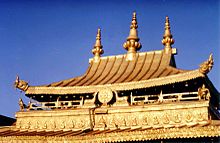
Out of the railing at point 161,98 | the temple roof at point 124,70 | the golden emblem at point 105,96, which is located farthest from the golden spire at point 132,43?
the golden emblem at point 105,96

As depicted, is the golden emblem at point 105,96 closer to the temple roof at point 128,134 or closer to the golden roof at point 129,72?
the golden roof at point 129,72

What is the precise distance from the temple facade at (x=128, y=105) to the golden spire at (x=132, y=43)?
0.18 metres

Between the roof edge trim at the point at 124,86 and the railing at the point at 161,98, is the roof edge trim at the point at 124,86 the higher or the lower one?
the higher one

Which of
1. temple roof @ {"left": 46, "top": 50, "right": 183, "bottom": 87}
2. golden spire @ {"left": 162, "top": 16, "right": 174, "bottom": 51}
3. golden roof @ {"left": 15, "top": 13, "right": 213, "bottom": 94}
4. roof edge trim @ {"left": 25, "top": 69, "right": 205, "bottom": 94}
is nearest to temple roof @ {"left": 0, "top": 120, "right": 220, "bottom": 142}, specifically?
roof edge trim @ {"left": 25, "top": 69, "right": 205, "bottom": 94}

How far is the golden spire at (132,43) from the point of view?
76.9ft

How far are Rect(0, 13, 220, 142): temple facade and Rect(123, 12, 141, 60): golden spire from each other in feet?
0.58

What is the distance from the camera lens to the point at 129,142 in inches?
675

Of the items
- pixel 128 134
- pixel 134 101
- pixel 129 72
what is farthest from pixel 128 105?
pixel 129 72

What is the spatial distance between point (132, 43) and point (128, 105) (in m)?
5.35

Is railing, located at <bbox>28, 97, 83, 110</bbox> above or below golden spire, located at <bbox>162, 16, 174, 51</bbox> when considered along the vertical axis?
below

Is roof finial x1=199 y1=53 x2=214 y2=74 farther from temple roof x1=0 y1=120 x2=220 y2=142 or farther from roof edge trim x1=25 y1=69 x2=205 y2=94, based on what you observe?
temple roof x1=0 y1=120 x2=220 y2=142

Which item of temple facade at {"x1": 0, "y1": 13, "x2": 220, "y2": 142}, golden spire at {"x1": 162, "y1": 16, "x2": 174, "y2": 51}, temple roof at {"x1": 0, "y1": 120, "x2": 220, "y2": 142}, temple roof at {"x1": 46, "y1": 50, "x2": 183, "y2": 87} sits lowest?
temple roof at {"x1": 0, "y1": 120, "x2": 220, "y2": 142}

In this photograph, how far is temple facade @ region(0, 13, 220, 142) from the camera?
56.0 ft

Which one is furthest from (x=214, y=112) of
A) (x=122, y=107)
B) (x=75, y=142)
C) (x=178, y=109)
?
(x=75, y=142)
